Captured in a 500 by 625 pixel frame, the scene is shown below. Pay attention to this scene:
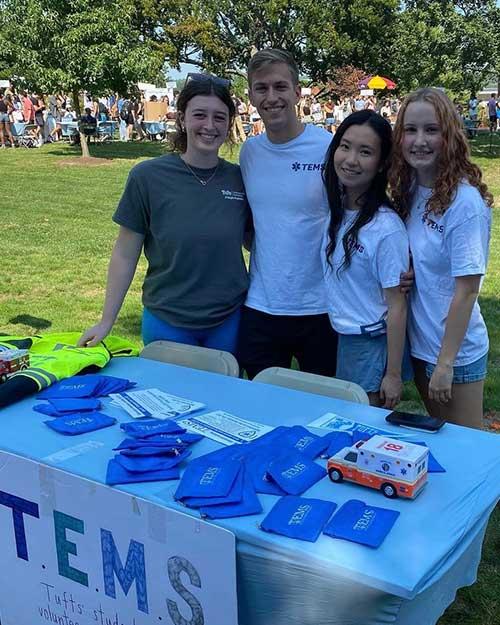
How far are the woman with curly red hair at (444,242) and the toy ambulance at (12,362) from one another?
147cm

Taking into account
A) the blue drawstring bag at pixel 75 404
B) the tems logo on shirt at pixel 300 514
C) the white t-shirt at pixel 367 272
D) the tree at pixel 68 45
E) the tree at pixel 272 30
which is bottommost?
the tems logo on shirt at pixel 300 514

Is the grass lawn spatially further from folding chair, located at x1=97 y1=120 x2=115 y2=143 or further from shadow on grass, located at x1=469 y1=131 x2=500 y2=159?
folding chair, located at x1=97 y1=120 x2=115 y2=143

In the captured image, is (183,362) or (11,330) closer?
(183,362)

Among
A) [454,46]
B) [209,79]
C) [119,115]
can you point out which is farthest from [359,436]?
[119,115]

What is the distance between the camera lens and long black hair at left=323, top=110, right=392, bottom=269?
2.52m

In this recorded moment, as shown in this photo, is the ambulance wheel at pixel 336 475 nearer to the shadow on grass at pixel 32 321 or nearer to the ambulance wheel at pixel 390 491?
the ambulance wheel at pixel 390 491

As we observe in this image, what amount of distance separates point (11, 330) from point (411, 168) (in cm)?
410

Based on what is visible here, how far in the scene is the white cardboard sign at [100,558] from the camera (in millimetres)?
1648

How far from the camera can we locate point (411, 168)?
2500mm

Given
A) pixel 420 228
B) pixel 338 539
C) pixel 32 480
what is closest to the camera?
pixel 338 539

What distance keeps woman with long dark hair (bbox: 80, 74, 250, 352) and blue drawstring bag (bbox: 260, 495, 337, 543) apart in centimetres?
132

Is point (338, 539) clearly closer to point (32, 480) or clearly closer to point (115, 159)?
point (32, 480)

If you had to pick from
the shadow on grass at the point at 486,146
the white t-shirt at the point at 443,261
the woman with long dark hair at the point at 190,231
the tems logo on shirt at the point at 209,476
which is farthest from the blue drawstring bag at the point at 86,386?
the shadow on grass at the point at 486,146

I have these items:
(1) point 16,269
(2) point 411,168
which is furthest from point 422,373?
(1) point 16,269
